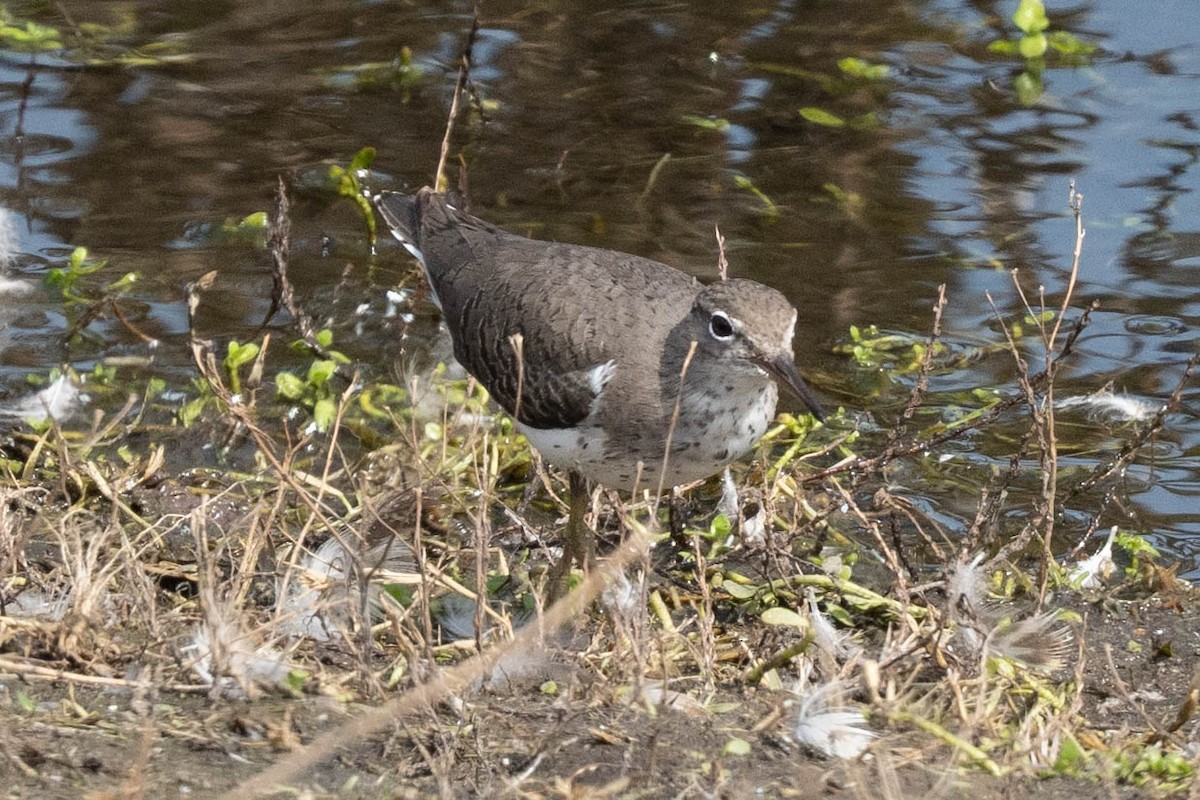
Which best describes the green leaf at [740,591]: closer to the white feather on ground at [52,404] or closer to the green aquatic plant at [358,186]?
the white feather on ground at [52,404]

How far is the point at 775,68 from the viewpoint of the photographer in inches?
379

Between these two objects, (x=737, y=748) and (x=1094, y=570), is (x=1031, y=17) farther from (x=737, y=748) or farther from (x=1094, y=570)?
(x=737, y=748)

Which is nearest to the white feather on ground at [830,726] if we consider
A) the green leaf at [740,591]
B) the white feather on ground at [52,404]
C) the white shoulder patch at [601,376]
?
the green leaf at [740,591]

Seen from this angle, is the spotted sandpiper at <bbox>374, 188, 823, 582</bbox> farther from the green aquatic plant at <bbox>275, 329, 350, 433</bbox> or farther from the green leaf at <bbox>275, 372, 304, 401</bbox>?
the green leaf at <bbox>275, 372, 304, 401</bbox>

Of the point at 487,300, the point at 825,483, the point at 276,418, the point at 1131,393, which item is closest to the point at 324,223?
the point at 276,418

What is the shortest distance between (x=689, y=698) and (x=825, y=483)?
1.57 m

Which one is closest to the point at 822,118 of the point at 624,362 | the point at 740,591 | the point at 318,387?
the point at 318,387

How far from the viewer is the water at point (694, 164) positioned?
7160 millimetres

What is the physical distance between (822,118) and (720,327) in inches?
184

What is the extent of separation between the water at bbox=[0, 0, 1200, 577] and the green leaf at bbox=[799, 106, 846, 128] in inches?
3.5

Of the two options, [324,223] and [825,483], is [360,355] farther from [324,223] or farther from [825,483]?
[825,483]

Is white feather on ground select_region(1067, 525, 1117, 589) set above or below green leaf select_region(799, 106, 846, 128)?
below

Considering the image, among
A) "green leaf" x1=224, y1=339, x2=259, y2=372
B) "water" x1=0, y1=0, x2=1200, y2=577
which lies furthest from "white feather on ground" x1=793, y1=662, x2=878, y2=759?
"green leaf" x1=224, y1=339, x2=259, y2=372

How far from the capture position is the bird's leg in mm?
5152
